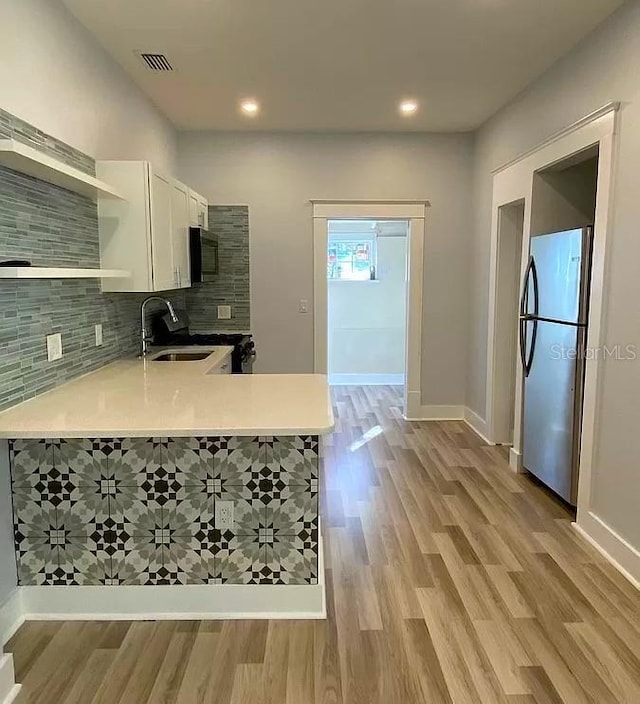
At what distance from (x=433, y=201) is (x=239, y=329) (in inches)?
85.6

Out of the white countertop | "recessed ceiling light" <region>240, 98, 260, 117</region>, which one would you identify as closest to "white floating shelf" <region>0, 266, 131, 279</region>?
the white countertop

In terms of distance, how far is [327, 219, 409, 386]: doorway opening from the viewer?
7.69 meters

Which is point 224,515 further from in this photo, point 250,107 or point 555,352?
point 250,107

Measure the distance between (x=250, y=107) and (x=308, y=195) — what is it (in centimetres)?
108

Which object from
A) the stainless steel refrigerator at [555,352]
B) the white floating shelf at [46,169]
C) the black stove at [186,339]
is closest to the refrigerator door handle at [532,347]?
the stainless steel refrigerator at [555,352]

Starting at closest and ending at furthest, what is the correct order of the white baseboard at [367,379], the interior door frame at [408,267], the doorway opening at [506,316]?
the doorway opening at [506,316], the interior door frame at [408,267], the white baseboard at [367,379]

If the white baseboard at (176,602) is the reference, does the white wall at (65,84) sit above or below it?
above

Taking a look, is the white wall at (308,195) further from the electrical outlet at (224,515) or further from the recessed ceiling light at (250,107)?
the electrical outlet at (224,515)

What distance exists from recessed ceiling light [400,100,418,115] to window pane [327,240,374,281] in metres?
3.29

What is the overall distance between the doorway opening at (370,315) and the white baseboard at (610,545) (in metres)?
4.60

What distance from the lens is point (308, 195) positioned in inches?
207

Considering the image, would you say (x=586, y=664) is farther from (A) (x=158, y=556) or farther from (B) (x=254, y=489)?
(A) (x=158, y=556)

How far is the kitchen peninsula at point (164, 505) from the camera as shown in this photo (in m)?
2.26

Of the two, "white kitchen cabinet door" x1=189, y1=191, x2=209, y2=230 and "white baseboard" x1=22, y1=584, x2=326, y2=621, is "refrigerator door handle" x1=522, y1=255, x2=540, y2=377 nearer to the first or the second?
"white baseboard" x1=22, y1=584, x2=326, y2=621
